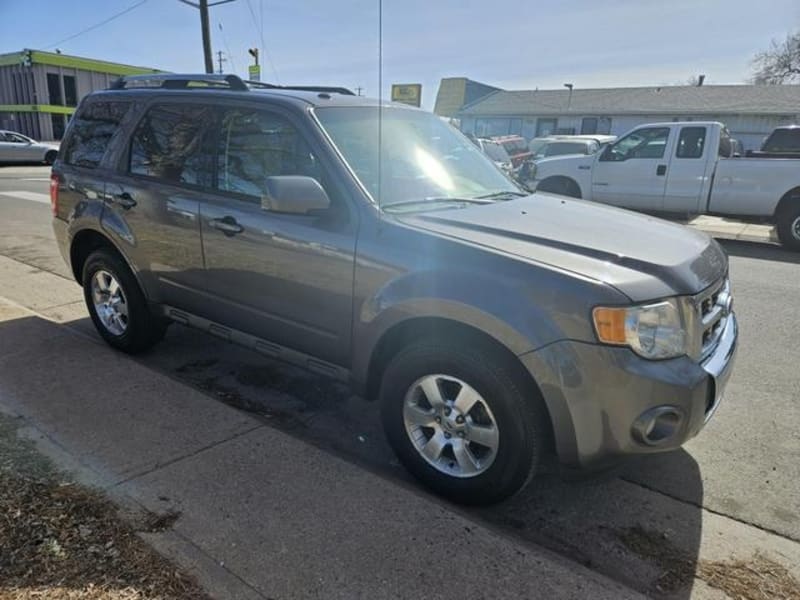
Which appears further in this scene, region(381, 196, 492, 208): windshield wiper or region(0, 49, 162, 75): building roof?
region(0, 49, 162, 75): building roof

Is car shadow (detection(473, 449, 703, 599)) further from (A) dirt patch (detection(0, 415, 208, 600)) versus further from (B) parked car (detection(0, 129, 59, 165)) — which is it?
(B) parked car (detection(0, 129, 59, 165))

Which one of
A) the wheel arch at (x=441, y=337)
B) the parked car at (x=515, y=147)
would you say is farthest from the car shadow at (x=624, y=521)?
the parked car at (x=515, y=147)

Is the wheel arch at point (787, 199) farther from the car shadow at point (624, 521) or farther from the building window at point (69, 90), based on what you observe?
the building window at point (69, 90)

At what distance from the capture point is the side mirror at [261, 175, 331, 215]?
112 inches

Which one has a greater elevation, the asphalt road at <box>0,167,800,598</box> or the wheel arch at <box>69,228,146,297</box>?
the wheel arch at <box>69,228,146,297</box>

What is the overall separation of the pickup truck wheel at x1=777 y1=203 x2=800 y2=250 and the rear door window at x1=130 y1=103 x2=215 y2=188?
372 inches

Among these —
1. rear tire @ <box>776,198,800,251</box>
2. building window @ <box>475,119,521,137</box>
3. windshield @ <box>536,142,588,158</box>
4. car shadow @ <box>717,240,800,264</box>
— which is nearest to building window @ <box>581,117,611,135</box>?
building window @ <box>475,119,521,137</box>

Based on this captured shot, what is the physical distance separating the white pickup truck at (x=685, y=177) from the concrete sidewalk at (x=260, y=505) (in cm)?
697

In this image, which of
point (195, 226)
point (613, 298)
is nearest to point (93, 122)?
point (195, 226)

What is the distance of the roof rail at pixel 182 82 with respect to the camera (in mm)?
3820

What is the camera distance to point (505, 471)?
262 cm

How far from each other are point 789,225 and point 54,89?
5247 centimetres

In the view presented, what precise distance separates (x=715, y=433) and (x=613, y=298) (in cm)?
183

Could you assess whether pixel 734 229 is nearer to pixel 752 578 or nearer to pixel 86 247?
pixel 752 578
